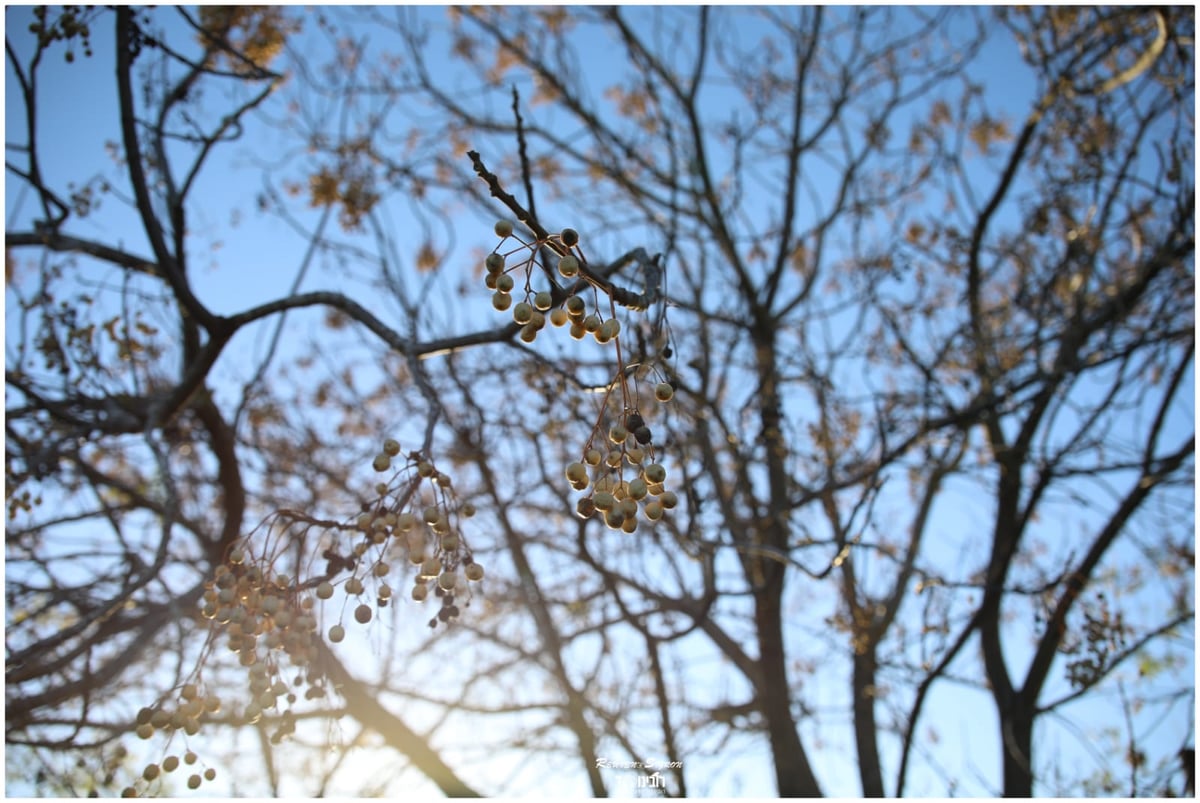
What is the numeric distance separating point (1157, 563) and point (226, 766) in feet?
17.2

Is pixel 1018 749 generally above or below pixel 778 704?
below

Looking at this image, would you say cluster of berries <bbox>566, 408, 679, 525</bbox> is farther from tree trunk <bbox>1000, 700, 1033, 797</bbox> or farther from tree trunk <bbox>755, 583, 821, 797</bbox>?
tree trunk <bbox>1000, 700, 1033, 797</bbox>

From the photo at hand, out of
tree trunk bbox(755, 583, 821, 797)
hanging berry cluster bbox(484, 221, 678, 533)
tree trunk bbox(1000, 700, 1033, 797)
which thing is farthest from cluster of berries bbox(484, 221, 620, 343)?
tree trunk bbox(1000, 700, 1033, 797)

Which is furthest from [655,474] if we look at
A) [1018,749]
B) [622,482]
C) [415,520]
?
[1018,749]

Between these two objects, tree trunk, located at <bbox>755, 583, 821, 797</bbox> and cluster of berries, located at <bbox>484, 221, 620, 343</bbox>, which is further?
tree trunk, located at <bbox>755, 583, 821, 797</bbox>

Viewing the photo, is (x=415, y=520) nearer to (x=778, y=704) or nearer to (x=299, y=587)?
(x=299, y=587)

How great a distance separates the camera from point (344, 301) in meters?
2.55

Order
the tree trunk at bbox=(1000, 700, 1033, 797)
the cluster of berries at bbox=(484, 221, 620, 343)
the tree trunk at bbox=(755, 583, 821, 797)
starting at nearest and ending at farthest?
the cluster of berries at bbox=(484, 221, 620, 343), the tree trunk at bbox=(755, 583, 821, 797), the tree trunk at bbox=(1000, 700, 1033, 797)

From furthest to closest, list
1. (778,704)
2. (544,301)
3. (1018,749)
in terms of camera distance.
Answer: (1018,749)
(778,704)
(544,301)

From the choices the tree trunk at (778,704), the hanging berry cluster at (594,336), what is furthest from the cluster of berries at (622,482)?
the tree trunk at (778,704)

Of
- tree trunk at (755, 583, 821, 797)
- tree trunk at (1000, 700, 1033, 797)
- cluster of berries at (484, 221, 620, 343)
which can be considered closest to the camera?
cluster of berries at (484, 221, 620, 343)

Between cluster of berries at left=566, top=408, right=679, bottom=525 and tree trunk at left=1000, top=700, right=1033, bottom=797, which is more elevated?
cluster of berries at left=566, top=408, right=679, bottom=525

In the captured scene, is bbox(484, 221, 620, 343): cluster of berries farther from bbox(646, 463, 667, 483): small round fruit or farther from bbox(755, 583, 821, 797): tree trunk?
bbox(755, 583, 821, 797): tree trunk

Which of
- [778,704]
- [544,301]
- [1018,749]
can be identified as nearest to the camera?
[544,301]
